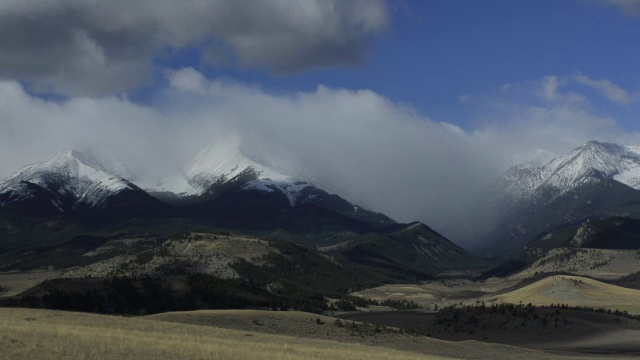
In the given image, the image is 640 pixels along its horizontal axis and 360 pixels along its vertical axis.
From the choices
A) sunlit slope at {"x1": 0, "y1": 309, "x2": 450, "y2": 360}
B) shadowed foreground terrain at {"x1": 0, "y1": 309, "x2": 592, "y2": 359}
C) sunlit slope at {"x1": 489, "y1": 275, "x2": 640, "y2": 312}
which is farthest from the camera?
sunlit slope at {"x1": 489, "y1": 275, "x2": 640, "y2": 312}

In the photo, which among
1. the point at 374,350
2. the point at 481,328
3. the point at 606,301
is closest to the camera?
the point at 374,350

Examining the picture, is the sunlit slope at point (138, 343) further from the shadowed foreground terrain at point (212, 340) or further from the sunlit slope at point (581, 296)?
the sunlit slope at point (581, 296)

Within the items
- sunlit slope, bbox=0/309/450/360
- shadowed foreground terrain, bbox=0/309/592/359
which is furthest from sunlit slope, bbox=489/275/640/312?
sunlit slope, bbox=0/309/450/360

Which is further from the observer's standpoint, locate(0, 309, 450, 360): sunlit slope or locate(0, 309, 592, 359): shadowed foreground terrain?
locate(0, 309, 592, 359): shadowed foreground terrain

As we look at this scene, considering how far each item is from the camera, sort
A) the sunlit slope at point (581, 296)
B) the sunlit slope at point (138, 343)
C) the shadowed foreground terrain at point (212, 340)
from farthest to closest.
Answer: the sunlit slope at point (581, 296)
the shadowed foreground terrain at point (212, 340)
the sunlit slope at point (138, 343)

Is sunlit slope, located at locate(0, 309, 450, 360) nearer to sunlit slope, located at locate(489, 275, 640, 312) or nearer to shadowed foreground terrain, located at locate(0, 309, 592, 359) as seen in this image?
shadowed foreground terrain, located at locate(0, 309, 592, 359)

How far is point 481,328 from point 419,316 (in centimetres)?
5077

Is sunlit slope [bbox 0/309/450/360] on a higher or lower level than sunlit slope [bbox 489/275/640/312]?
lower

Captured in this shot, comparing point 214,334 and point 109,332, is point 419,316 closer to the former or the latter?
point 214,334

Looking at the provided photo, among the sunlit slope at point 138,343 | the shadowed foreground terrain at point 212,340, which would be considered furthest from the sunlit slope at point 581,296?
the sunlit slope at point 138,343

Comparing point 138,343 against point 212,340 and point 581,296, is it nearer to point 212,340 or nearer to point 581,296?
point 212,340

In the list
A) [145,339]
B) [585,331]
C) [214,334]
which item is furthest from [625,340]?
[145,339]

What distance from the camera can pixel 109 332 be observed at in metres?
51.4

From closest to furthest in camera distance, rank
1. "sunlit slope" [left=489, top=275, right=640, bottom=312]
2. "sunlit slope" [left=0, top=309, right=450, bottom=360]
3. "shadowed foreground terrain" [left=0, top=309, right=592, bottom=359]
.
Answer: "sunlit slope" [left=0, top=309, right=450, bottom=360], "shadowed foreground terrain" [left=0, top=309, right=592, bottom=359], "sunlit slope" [left=489, top=275, right=640, bottom=312]
